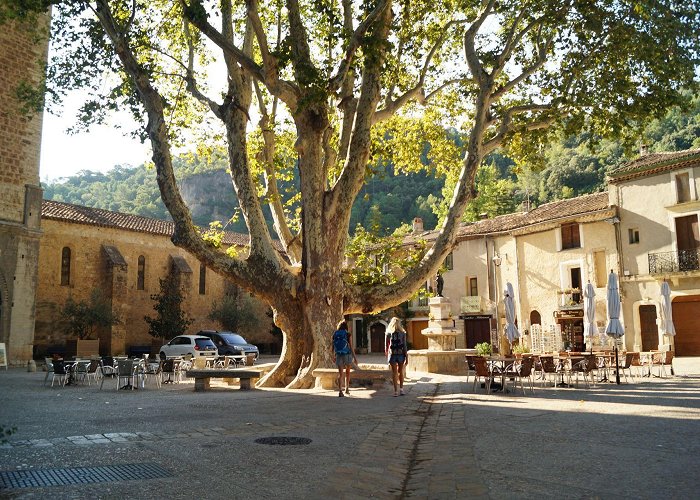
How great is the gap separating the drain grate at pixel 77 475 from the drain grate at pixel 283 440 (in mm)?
1583

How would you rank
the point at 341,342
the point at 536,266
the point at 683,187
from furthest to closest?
the point at 536,266 < the point at 683,187 < the point at 341,342

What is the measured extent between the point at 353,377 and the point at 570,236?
74.4 ft

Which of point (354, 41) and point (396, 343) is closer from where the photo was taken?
point (396, 343)

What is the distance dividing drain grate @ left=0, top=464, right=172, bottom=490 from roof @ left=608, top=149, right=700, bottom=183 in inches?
1152

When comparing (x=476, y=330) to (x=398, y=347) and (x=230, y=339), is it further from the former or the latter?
(x=398, y=347)

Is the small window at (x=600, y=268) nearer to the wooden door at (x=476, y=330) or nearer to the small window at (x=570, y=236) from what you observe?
the small window at (x=570, y=236)

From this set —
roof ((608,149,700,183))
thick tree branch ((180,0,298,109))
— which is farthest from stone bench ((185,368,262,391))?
roof ((608,149,700,183))

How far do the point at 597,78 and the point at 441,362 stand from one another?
375 inches

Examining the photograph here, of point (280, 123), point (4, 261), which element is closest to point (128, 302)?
point (4, 261)

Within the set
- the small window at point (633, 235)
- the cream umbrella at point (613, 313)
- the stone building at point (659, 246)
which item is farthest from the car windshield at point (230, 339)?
the small window at point (633, 235)

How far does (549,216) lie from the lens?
33250 millimetres

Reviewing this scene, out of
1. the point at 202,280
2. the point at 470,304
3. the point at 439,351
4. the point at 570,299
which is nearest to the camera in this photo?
the point at 439,351

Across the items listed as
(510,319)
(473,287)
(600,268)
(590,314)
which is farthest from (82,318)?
(600,268)

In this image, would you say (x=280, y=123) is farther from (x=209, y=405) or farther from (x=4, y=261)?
(x=4, y=261)
